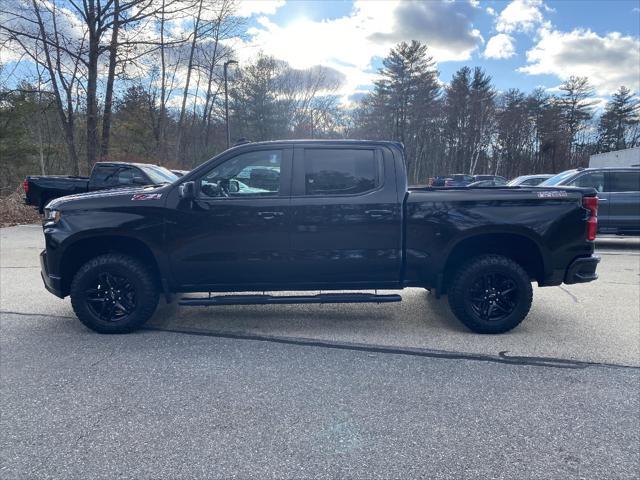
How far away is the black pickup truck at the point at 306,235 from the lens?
4.07m

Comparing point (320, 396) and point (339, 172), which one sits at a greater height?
point (339, 172)

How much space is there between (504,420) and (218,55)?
3059 centimetres

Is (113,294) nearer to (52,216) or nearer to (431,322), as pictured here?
(52,216)

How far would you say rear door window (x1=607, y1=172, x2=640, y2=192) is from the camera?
9352mm

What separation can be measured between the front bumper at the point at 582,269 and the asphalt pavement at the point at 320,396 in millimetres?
622

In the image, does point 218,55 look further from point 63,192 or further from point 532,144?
point 532,144

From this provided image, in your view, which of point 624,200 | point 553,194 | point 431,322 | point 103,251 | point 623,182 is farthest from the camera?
point 623,182

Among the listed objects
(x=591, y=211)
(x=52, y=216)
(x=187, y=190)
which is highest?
(x=187, y=190)

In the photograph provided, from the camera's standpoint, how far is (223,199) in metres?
4.08

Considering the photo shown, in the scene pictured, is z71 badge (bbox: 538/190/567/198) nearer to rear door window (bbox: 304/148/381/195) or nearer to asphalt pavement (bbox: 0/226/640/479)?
asphalt pavement (bbox: 0/226/640/479)

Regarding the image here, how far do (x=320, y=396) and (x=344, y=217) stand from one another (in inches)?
69.9

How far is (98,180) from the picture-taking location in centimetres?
1070

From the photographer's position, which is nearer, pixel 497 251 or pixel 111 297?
pixel 111 297

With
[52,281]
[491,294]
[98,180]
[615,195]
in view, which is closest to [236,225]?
[52,281]
